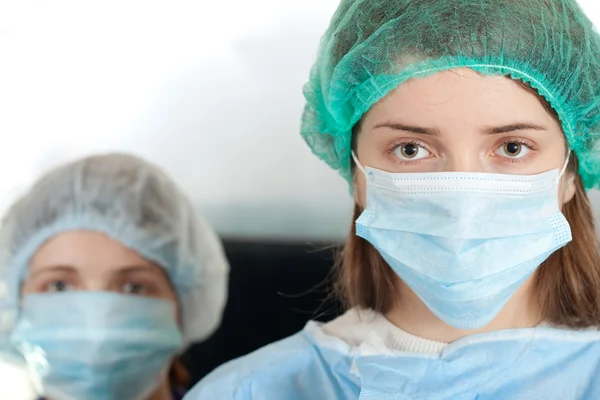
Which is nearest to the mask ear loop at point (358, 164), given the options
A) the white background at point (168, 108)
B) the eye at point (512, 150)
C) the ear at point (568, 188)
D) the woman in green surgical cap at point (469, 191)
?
the woman in green surgical cap at point (469, 191)

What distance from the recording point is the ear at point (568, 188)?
1.28m

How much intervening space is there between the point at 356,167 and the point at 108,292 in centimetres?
75

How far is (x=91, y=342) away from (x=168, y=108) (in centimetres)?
79

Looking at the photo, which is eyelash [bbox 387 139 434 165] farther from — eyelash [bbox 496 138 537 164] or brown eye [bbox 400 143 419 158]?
eyelash [bbox 496 138 537 164]

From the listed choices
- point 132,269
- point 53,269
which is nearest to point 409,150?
point 132,269

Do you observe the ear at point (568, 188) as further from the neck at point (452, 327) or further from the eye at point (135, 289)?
the eye at point (135, 289)

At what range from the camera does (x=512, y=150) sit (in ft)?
3.89

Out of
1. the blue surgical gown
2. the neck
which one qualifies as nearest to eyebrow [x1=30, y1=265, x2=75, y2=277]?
the blue surgical gown

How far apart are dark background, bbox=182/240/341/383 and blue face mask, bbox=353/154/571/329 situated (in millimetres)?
823

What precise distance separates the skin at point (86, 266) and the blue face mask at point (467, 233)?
78cm

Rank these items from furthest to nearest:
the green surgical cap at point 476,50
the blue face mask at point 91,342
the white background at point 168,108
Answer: the white background at point 168,108 → the blue face mask at point 91,342 → the green surgical cap at point 476,50

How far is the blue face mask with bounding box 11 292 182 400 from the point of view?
174 cm

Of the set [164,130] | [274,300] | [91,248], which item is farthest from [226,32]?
[274,300]

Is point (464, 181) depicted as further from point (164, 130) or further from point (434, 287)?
point (164, 130)
